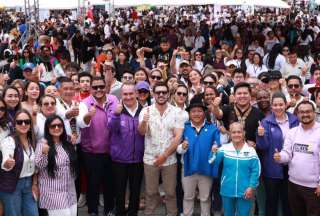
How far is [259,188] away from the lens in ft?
18.7

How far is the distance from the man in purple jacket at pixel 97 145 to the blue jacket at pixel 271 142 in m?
1.78

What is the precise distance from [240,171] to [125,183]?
4.87 feet

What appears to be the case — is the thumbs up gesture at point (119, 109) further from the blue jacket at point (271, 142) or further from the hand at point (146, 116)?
the blue jacket at point (271, 142)

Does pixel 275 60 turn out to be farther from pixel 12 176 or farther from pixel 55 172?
pixel 12 176

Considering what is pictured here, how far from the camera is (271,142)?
5328mm

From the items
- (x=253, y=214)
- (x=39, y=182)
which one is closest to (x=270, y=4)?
(x=253, y=214)

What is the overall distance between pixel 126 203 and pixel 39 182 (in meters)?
1.79

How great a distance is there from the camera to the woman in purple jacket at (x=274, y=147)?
209 inches

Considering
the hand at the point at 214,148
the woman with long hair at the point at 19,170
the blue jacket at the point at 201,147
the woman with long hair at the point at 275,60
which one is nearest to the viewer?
the woman with long hair at the point at 19,170

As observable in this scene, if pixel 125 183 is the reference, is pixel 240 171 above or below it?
above

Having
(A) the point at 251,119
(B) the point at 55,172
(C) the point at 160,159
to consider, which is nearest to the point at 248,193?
(A) the point at 251,119

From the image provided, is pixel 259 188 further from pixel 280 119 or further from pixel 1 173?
pixel 1 173

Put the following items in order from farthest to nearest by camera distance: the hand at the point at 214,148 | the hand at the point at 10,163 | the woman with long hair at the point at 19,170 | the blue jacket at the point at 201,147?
the blue jacket at the point at 201,147
the hand at the point at 214,148
the woman with long hair at the point at 19,170
the hand at the point at 10,163

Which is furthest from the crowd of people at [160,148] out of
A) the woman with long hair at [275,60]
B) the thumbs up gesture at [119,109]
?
the woman with long hair at [275,60]
